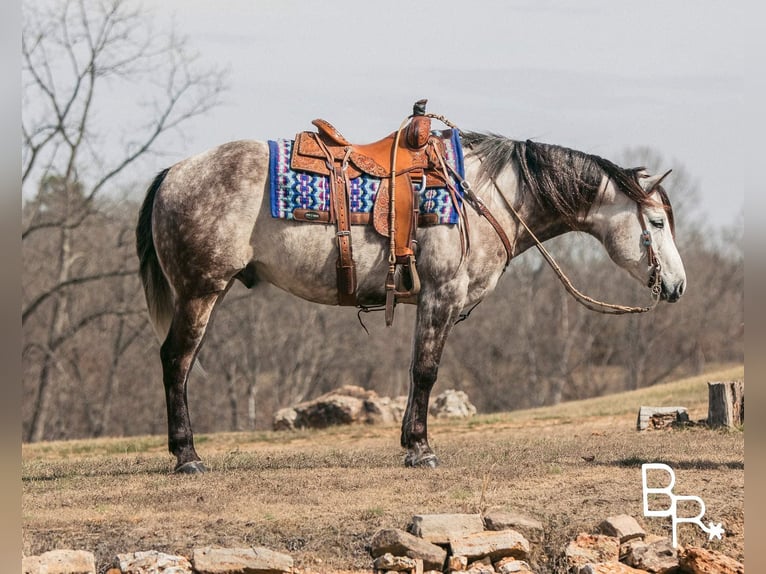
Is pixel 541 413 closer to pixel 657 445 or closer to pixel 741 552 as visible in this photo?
pixel 657 445

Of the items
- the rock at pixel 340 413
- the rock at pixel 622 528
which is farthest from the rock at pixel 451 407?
the rock at pixel 622 528

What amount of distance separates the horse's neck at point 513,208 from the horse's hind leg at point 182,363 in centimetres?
257

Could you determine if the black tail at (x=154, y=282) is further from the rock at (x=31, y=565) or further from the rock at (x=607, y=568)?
the rock at (x=607, y=568)

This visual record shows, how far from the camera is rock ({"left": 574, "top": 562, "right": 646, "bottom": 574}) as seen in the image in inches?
275

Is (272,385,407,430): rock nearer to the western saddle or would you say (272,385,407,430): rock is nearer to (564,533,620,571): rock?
the western saddle

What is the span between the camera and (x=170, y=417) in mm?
8500

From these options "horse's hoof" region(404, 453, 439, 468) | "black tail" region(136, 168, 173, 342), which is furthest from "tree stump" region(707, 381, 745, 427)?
"black tail" region(136, 168, 173, 342)

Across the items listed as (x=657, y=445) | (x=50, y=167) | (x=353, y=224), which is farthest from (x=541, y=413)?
(x=50, y=167)

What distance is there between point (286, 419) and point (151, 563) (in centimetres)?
921

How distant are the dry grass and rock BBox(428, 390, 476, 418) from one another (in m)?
5.23

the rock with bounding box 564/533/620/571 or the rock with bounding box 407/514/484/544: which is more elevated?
the rock with bounding box 407/514/484/544

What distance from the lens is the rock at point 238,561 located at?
21.6 ft

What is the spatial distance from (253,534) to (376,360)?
3195 cm

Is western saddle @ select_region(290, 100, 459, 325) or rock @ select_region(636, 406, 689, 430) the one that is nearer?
western saddle @ select_region(290, 100, 459, 325)
